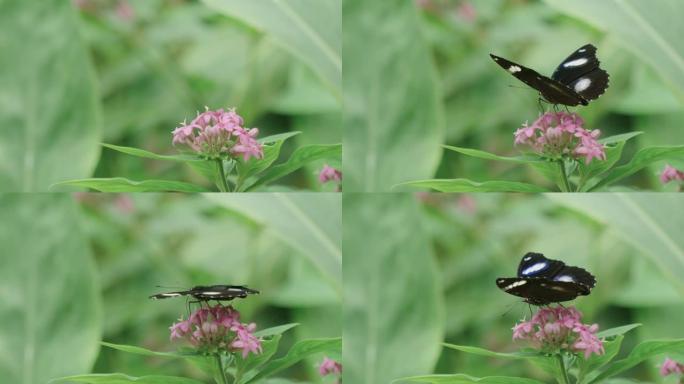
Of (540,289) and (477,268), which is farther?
(477,268)

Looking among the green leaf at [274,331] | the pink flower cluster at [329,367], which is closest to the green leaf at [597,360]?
the pink flower cluster at [329,367]

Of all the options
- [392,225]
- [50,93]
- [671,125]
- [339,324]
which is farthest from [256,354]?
[671,125]

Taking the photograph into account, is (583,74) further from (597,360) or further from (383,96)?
(597,360)

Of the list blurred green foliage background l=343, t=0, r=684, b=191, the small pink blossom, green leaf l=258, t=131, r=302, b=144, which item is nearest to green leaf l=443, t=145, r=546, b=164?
blurred green foliage background l=343, t=0, r=684, b=191

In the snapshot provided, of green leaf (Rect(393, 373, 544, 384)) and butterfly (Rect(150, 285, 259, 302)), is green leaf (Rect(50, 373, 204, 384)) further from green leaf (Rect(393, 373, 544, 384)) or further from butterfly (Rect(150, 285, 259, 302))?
green leaf (Rect(393, 373, 544, 384))

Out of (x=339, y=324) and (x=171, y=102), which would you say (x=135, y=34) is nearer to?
(x=171, y=102)

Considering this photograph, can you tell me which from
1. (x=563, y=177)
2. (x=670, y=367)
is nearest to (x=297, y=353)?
(x=563, y=177)
